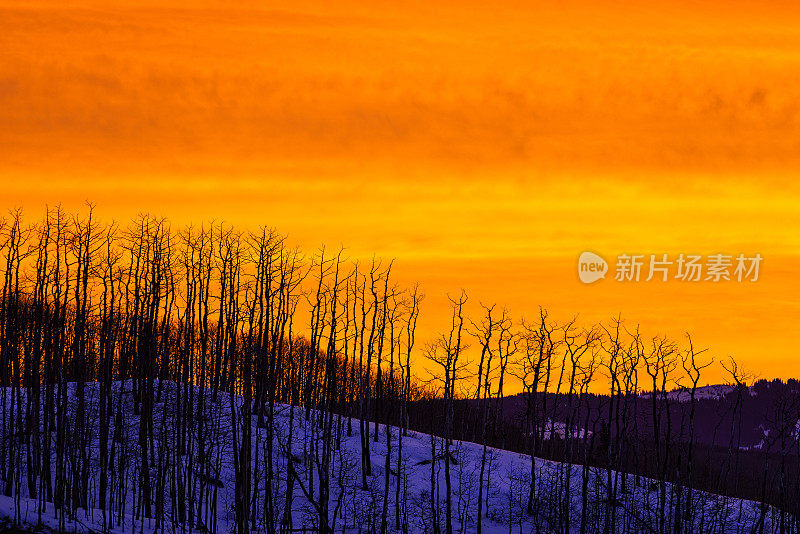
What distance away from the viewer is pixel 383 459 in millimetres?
64250

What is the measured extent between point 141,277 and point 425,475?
2596cm

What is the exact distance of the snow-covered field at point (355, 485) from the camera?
53.7m

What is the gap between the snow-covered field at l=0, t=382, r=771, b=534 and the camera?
53.7 m

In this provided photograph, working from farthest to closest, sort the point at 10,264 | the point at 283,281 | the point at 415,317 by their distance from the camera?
1. the point at 415,317
2. the point at 283,281
3. the point at 10,264

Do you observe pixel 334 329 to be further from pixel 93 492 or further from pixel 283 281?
pixel 93 492

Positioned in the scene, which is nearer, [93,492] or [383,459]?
[93,492]

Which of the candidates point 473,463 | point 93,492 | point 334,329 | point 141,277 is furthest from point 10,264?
point 473,463

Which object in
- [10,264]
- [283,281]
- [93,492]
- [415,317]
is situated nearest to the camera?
[10,264]

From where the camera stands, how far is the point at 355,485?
59125mm

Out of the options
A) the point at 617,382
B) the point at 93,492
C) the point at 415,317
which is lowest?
the point at 93,492

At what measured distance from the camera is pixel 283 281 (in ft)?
199

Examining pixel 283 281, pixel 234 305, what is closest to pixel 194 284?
pixel 234 305

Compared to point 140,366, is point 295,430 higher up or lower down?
lower down

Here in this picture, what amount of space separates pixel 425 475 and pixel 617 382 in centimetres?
1770
